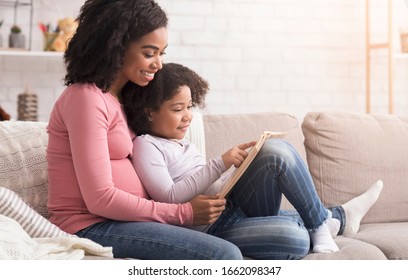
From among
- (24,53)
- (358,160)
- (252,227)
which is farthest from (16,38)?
(252,227)

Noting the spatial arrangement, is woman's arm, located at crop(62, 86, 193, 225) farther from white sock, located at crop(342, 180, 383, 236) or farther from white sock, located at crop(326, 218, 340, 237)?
white sock, located at crop(342, 180, 383, 236)

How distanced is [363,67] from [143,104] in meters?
2.62

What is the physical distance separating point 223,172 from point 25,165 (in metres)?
0.63

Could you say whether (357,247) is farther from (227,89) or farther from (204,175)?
(227,89)

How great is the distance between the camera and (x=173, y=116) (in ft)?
7.38

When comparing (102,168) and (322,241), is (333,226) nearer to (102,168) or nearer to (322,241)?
(322,241)

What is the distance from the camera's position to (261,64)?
4.40 meters

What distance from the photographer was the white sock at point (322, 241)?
220cm

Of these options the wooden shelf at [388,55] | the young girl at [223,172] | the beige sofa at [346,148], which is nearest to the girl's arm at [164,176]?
the young girl at [223,172]

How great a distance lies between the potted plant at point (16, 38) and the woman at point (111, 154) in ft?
6.33

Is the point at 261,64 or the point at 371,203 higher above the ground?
the point at 261,64

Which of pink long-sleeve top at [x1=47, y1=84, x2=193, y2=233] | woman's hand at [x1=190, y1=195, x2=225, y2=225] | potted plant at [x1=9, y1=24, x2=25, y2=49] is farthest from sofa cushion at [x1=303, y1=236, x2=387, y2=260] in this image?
potted plant at [x1=9, y1=24, x2=25, y2=49]
